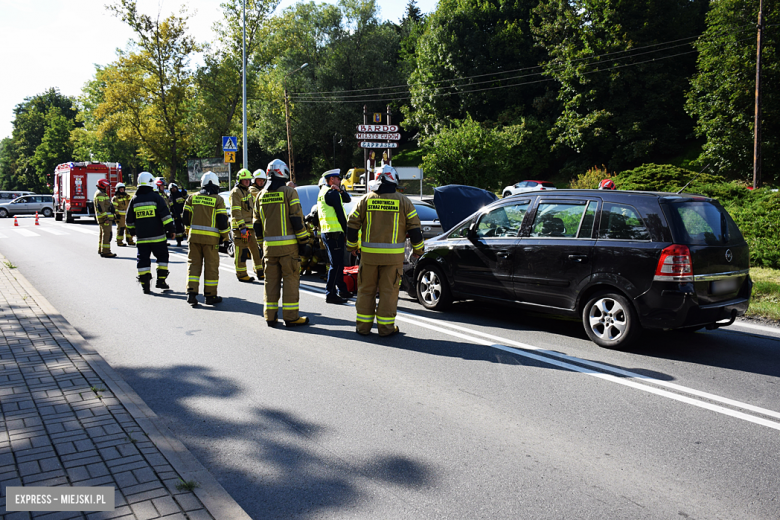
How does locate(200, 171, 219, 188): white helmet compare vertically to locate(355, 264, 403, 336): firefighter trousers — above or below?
above

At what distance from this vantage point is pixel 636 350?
6.40 meters

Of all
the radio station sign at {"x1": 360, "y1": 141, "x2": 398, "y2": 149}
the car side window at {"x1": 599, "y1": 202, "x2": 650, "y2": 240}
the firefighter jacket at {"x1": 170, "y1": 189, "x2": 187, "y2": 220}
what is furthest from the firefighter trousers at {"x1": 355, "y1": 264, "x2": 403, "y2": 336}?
the radio station sign at {"x1": 360, "y1": 141, "x2": 398, "y2": 149}

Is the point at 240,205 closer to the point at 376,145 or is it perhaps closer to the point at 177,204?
the point at 177,204

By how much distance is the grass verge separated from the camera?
7.94 m

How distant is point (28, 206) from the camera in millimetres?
42688

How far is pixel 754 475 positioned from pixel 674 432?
0.67m

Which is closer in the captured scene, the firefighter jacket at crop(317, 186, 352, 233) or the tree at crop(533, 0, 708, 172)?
the firefighter jacket at crop(317, 186, 352, 233)

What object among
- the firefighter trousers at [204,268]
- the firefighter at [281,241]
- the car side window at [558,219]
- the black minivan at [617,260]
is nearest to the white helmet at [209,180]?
the firefighter trousers at [204,268]

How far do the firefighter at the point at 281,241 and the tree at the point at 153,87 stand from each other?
36524 mm

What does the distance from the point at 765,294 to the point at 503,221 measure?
4.59 metres

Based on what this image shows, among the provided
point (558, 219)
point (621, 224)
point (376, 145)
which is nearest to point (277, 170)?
point (558, 219)

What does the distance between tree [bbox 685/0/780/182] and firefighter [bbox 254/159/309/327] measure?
3334 centimetres

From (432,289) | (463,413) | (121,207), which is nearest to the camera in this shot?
(463,413)

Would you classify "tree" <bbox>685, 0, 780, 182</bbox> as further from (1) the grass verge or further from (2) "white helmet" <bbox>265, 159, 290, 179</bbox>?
(2) "white helmet" <bbox>265, 159, 290, 179</bbox>
